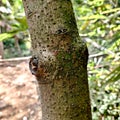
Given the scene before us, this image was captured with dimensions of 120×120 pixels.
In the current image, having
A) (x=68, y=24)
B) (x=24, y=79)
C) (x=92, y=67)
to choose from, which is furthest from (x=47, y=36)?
(x=24, y=79)

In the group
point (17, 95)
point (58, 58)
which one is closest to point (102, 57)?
point (17, 95)

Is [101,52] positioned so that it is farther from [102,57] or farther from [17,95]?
[17,95]

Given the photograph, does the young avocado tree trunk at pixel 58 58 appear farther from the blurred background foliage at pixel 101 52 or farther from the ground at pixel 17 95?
the ground at pixel 17 95

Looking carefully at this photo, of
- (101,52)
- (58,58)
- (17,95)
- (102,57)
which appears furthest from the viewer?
(17,95)

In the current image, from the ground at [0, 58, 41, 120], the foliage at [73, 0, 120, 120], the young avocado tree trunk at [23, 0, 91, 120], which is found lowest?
the ground at [0, 58, 41, 120]

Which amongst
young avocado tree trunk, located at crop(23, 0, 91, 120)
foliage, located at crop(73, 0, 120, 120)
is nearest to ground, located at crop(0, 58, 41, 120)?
foliage, located at crop(73, 0, 120, 120)

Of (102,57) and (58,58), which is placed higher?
(58,58)

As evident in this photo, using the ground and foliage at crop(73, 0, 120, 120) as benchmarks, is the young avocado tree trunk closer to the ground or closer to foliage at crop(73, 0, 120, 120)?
foliage at crop(73, 0, 120, 120)
